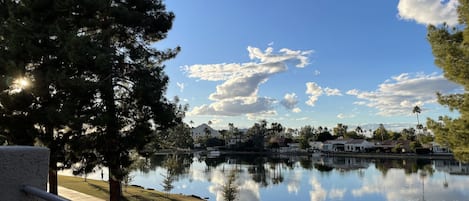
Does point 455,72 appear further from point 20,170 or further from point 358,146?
point 358,146

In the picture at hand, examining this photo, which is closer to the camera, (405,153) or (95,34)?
(95,34)

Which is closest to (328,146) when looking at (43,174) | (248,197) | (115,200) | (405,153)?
(405,153)

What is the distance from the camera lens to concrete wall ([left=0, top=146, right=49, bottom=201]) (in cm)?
265

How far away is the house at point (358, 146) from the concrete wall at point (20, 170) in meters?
90.5

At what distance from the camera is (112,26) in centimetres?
1219

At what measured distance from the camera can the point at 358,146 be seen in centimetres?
8869

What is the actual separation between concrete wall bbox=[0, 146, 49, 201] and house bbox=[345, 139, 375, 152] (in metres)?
90.5

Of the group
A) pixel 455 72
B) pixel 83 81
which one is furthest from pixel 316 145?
pixel 83 81

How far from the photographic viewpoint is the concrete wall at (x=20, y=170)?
265 cm

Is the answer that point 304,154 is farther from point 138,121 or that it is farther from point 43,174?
point 43,174

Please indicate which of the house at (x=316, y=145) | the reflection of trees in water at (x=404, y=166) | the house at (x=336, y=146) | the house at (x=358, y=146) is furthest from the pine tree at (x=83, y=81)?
the house at (x=316, y=145)

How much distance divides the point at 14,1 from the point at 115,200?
6.71 meters

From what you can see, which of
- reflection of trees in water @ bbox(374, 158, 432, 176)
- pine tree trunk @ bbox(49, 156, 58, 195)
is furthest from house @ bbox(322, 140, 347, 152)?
pine tree trunk @ bbox(49, 156, 58, 195)

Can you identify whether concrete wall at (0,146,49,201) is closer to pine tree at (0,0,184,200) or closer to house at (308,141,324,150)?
pine tree at (0,0,184,200)
